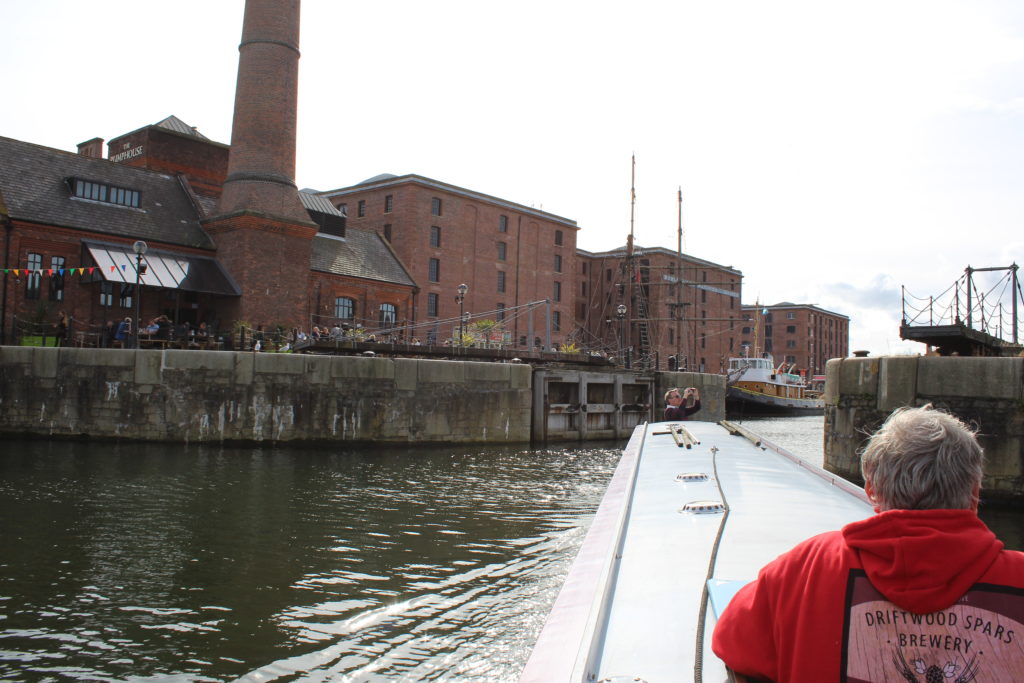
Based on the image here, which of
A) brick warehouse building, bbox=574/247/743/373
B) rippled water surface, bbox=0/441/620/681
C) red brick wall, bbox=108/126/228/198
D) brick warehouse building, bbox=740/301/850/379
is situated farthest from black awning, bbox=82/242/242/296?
brick warehouse building, bbox=740/301/850/379

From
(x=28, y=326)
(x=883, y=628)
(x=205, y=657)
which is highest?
(x=28, y=326)

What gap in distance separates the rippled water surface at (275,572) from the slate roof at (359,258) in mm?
21747

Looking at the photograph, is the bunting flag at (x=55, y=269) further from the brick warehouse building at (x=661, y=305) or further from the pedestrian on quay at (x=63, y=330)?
the brick warehouse building at (x=661, y=305)

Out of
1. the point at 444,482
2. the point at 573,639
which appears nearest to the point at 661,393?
the point at 444,482

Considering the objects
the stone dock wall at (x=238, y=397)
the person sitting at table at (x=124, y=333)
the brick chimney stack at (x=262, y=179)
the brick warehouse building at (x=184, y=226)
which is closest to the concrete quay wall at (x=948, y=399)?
the stone dock wall at (x=238, y=397)

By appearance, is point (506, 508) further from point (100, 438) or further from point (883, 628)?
point (100, 438)

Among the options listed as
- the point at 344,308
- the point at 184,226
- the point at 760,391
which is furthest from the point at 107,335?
the point at 760,391

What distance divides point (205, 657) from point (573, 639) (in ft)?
12.0

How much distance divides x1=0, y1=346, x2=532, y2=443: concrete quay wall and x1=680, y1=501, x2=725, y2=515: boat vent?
15.5m

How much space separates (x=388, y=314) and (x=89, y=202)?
14.0 m

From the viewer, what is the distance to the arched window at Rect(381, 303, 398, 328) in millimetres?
36688

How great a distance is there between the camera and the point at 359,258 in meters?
37.4

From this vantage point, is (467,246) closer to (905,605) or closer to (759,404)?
(759,404)

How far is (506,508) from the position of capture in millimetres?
10984
